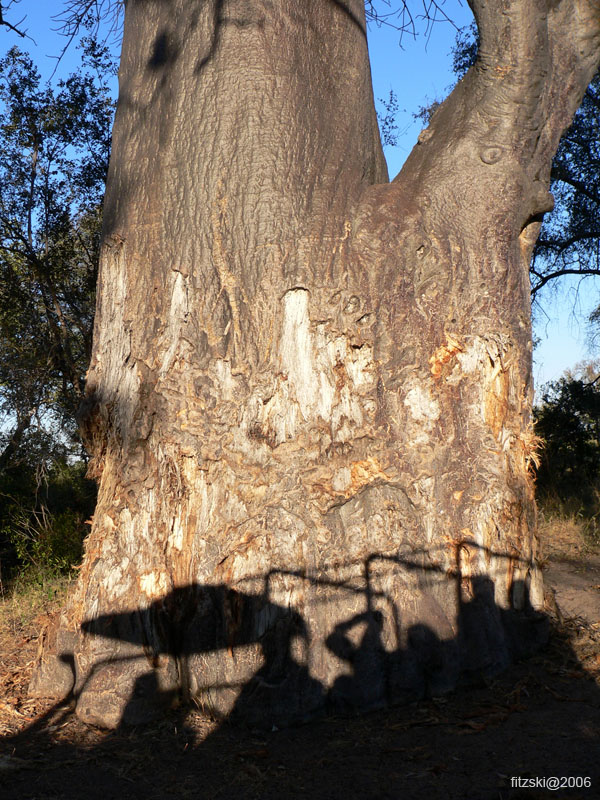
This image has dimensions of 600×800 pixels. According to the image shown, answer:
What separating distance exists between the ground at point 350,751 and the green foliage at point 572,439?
6.37 m

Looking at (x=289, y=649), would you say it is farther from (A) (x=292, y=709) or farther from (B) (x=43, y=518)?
(B) (x=43, y=518)

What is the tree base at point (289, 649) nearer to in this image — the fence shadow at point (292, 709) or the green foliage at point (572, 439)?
the fence shadow at point (292, 709)

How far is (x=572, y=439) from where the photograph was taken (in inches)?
388

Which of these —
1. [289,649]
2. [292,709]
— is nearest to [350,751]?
[292,709]

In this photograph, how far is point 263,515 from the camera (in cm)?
323

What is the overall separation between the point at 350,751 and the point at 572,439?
26.0 feet

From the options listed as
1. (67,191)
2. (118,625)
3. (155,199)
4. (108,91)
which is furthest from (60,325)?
(118,625)

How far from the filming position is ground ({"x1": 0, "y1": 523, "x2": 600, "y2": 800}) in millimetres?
2625

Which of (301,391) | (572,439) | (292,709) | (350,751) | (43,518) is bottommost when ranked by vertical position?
(350,751)

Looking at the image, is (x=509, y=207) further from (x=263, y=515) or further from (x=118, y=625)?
(x=118, y=625)

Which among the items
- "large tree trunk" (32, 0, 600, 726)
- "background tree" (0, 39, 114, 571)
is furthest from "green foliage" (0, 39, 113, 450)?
"large tree trunk" (32, 0, 600, 726)

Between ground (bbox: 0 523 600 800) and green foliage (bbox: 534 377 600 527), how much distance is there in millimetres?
6369

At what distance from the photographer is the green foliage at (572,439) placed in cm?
966

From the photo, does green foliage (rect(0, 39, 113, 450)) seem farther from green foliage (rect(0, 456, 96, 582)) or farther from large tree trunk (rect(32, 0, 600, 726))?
large tree trunk (rect(32, 0, 600, 726))
